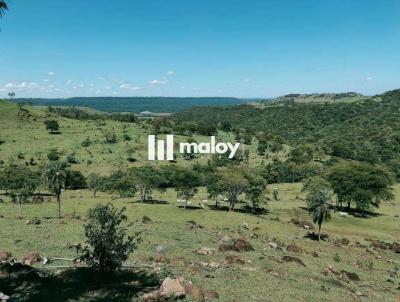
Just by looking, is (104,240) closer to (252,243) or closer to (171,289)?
(171,289)

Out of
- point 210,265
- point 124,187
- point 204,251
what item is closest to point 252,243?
point 204,251

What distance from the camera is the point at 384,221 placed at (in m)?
110

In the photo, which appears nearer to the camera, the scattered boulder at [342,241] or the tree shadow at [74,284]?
the tree shadow at [74,284]

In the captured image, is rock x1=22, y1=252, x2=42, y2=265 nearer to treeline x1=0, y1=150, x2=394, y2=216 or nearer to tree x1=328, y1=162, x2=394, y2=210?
treeline x1=0, y1=150, x2=394, y2=216

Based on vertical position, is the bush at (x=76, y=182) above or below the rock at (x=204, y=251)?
below

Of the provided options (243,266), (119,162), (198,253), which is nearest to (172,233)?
(198,253)

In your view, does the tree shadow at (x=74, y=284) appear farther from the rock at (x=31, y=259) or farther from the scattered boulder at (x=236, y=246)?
the scattered boulder at (x=236, y=246)

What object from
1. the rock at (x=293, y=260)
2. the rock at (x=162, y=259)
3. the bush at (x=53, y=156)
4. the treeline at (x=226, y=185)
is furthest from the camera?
the bush at (x=53, y=156)

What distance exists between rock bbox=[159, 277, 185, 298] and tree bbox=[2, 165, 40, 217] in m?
75.5

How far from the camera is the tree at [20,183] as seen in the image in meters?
103

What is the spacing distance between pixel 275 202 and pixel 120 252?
308ft

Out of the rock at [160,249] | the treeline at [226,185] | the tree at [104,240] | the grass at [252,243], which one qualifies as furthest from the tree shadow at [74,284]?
the treeline at [226,185]

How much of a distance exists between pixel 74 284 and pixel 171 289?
8974 millimetres

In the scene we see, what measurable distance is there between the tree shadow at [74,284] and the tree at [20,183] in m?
66.7
